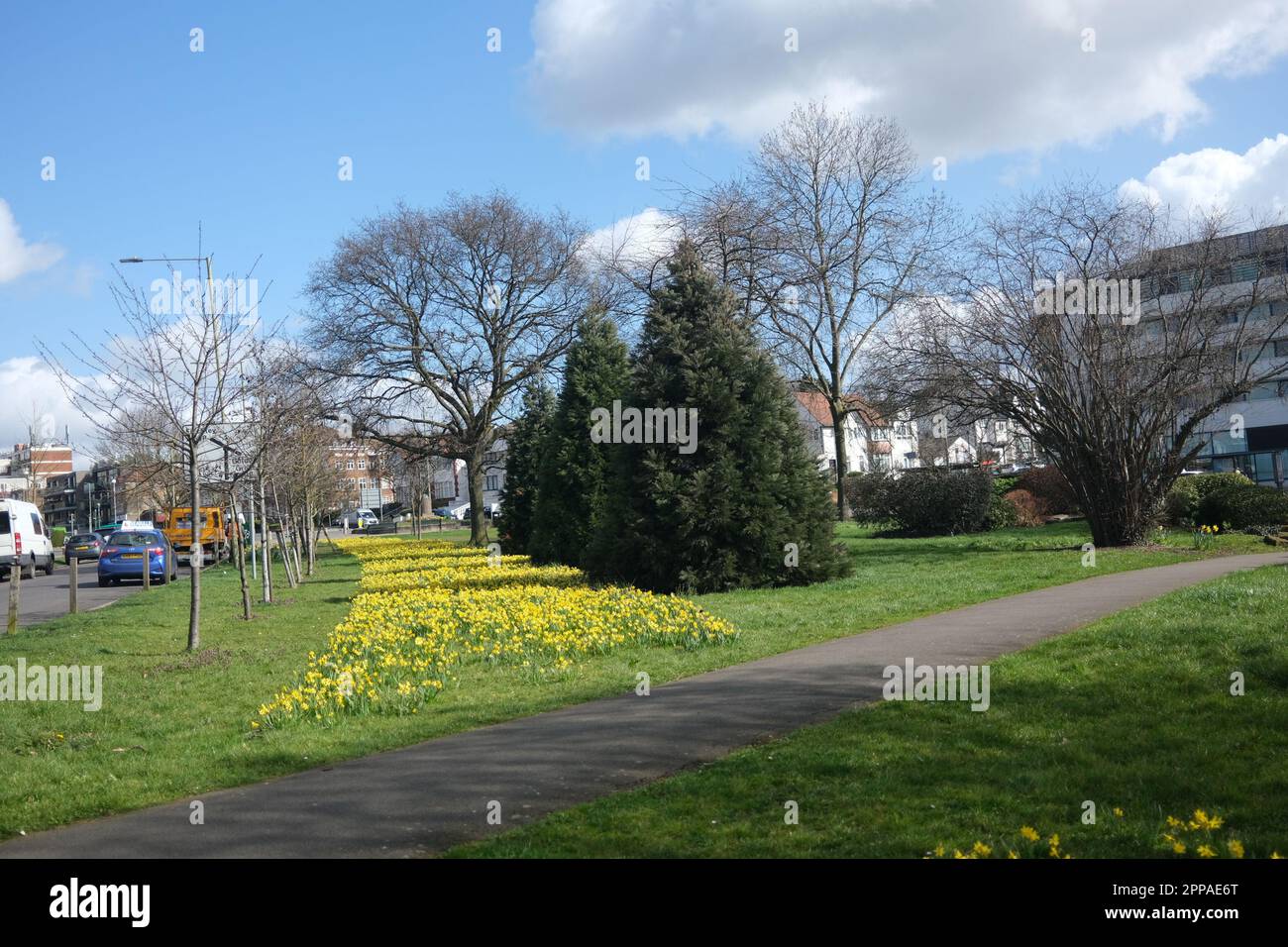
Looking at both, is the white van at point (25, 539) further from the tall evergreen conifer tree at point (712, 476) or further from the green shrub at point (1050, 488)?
the green shrub at point (1050, 488)

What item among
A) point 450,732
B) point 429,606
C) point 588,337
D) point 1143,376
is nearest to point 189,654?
point 429,606

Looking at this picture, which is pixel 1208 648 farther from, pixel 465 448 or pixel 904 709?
pixel 465 448

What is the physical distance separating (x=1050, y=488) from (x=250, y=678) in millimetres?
28385

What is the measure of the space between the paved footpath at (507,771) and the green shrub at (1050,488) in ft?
79.5

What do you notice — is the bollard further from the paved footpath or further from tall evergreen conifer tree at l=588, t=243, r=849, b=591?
the paved footpath

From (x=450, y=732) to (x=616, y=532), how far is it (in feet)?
35.4

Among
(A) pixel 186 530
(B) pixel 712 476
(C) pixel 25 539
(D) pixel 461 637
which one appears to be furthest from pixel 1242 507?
(A) pixel 186 530

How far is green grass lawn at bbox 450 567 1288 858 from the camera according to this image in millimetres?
5383

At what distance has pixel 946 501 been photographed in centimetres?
3172

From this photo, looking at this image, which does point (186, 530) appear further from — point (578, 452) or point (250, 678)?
point (250, 678)

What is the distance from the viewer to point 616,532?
1944cm

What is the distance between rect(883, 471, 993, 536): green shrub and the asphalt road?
69.3ft

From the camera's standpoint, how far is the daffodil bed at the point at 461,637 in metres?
9.93
